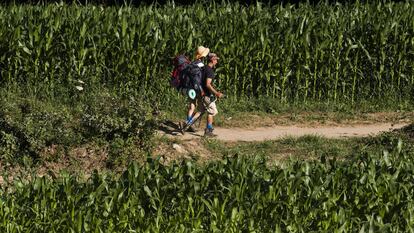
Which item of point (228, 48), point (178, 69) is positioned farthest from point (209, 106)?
point (228, 48)

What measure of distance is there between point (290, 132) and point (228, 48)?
2081 millimetres

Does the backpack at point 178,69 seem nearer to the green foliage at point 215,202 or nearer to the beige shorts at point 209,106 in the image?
the beige shorts at point 209,106

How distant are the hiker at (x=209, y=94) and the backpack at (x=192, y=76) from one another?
0.08 m

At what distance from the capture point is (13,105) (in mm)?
16172

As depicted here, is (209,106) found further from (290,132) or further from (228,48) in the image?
(228,48)

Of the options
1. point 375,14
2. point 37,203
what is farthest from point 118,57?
point 37,203

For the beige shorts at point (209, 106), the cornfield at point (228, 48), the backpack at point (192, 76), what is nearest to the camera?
the backpack at point (192, 76)

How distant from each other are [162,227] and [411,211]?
6.97 ft

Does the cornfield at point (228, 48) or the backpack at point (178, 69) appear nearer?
the backpack at point (178, 69)

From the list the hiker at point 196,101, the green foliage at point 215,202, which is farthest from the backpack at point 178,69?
the green foliage at point 215,202

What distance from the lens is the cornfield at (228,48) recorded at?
19.3 metres

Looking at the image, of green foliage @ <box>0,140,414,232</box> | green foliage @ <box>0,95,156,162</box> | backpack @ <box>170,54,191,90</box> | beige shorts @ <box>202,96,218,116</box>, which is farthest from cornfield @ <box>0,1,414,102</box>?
green foliage @ <box>0,140,414,232</box>

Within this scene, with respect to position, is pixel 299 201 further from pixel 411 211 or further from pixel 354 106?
pixel 354 106

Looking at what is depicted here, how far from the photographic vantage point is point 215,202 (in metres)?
10.5
